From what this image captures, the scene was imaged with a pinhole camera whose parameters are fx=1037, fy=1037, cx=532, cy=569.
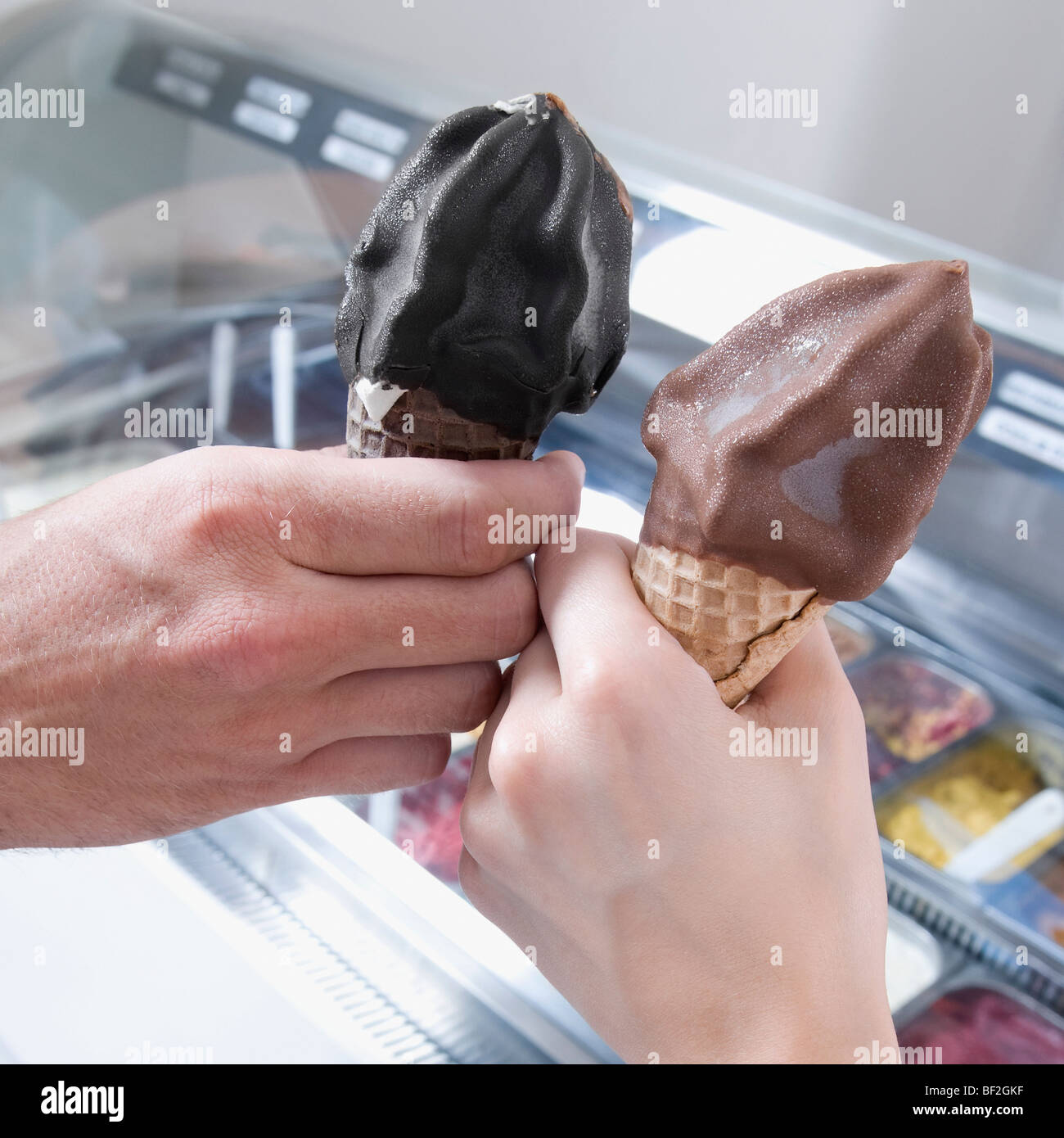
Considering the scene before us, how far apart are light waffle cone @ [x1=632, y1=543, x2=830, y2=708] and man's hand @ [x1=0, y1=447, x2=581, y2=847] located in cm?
17

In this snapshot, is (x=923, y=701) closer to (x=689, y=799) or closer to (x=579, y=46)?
(x=689, y=799)

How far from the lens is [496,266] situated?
1.12 metres

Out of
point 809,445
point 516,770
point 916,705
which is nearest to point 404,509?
point 516,770

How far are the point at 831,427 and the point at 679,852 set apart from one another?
470 mm

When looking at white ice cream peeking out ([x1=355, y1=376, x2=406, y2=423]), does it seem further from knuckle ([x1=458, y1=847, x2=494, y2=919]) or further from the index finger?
knuckle ([x1=458, y1=847, x2=494, y2=919])

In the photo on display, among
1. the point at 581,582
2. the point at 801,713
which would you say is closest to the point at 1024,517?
the point at 801,713

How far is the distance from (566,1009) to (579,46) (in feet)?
11.9

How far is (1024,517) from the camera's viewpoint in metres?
2.11

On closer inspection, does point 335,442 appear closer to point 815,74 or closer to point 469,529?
point 469,529

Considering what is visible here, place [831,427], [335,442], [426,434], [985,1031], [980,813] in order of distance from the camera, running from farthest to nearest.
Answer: [335,442], [980,813], [985,1031], [426,434], [831,427]

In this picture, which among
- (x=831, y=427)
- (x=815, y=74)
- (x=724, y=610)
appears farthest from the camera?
(x=815, y=74)

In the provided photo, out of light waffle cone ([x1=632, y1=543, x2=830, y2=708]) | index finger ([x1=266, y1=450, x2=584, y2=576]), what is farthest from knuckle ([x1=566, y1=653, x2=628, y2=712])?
index finger ([x1=266, y1=450, x2=584, y2=576])

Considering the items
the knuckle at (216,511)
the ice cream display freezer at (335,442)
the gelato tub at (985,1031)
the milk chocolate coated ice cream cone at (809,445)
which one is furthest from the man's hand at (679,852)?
the gelato tub at (985,1031)

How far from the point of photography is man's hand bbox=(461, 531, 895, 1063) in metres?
1.09
